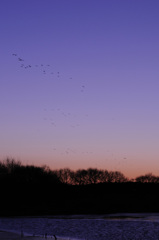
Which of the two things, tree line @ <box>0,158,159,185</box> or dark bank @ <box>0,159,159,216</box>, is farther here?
tree line @ <box>0,158,159,185</box>

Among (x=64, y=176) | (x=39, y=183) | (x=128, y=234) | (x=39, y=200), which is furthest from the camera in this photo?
(x=64, y=176)

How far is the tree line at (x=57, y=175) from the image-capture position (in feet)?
392

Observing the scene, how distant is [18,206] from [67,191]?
2213 cm

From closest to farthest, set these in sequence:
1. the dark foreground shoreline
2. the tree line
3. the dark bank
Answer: the dark bank → the dark foreground shoreline → the tree line

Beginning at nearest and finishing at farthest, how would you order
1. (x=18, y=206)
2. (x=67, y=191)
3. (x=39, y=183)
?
(x=18, y=206) → (x=67, y=191) → (x=39, y=183)

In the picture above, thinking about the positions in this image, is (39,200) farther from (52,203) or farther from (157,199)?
(157,199)

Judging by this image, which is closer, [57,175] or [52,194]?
[52,194]

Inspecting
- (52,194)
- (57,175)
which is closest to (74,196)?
(52,194)

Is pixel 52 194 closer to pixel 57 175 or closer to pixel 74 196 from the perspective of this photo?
pixel 74 196

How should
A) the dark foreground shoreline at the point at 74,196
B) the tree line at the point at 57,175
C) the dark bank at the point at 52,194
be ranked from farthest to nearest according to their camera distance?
1. the tree line at the point at 57,175
2. the dark foreground shoreline at the point at 74,196
3. the dark bank at the point at 52,194

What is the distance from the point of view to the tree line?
119500 millimetres

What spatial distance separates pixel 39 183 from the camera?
118062 mm

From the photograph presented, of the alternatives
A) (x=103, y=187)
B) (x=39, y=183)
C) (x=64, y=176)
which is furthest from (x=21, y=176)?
(x=64, y=176)

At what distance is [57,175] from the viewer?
145 meters
